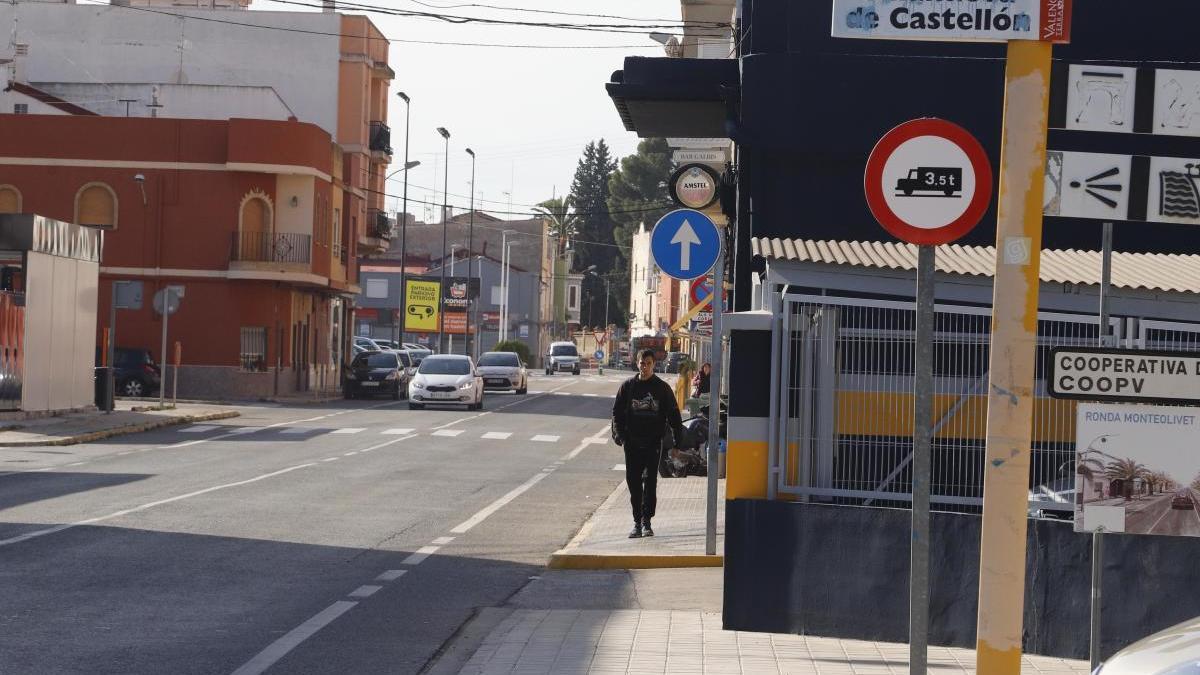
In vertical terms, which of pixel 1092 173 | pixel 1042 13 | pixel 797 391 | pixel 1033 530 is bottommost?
pixel 1033 530

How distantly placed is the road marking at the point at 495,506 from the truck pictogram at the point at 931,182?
377 inches

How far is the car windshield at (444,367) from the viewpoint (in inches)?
1773

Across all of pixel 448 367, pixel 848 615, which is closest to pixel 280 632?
pixel 848 615

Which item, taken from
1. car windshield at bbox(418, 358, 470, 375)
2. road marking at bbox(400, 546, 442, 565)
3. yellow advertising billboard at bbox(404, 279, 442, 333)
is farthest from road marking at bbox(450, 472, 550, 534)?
yellow advertising billboard at bbox(404, 279, 442, 333)

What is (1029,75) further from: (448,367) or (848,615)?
(448,367)

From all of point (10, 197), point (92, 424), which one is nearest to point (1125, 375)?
point (92, 424)

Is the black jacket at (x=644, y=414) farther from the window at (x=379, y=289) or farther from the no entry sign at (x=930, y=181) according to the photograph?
the window at (x=379, y=289)

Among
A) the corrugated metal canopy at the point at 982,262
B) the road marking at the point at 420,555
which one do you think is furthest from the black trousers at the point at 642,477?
the corrugated metal canopy at the point at 982,262

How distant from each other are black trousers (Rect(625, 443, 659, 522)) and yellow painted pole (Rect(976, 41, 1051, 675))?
27.4ft

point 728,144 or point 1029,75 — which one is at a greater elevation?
point 728,144

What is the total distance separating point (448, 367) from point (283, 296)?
1299 cm

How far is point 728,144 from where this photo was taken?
110ft

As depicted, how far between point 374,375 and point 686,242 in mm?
39723

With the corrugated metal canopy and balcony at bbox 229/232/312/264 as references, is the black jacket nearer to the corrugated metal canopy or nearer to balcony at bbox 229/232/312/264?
the corrugated metal canopy
